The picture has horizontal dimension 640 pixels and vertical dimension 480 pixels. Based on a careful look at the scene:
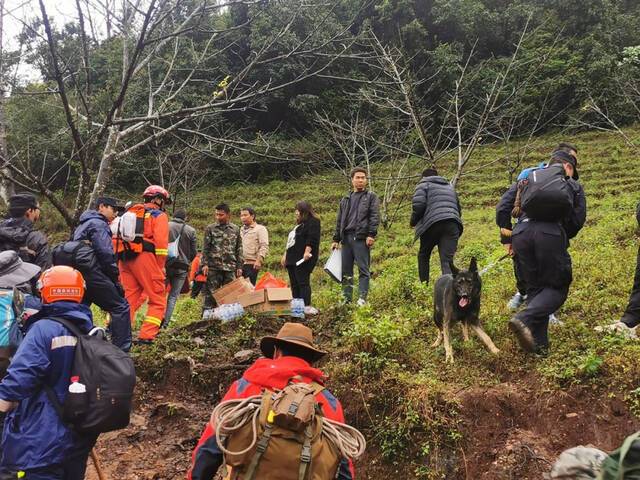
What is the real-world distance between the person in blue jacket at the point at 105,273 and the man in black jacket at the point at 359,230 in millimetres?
2988

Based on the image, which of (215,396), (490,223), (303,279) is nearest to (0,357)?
(215,396)

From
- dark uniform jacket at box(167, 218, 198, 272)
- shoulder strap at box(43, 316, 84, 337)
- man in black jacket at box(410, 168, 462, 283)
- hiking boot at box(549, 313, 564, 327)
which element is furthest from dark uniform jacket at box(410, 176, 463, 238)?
shoulder strap at box(43, 316, 84, 337)

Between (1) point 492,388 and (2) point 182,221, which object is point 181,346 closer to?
(2) point 182,221

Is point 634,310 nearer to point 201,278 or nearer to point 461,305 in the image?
point 461,305

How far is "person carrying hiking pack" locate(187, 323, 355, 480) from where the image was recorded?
2246mm

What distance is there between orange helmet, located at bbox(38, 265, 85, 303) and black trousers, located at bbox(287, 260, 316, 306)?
4448 millimetres

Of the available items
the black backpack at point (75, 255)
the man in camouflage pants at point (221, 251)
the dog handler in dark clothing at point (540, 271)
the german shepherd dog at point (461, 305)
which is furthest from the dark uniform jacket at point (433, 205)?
the black backpack at point (75, 255)

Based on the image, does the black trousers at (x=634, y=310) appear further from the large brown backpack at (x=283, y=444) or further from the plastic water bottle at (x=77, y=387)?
the plastic water bottle at (x=77, y=387)

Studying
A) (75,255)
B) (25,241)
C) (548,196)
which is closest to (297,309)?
(75,255)

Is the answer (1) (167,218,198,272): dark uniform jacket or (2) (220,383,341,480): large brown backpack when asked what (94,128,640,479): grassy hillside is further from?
(2) (220,383,341,480): large brown backpack

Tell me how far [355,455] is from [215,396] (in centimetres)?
371

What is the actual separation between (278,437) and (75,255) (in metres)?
3.76

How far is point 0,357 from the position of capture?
12.0 ft

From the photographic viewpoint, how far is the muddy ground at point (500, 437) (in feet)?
12.2
